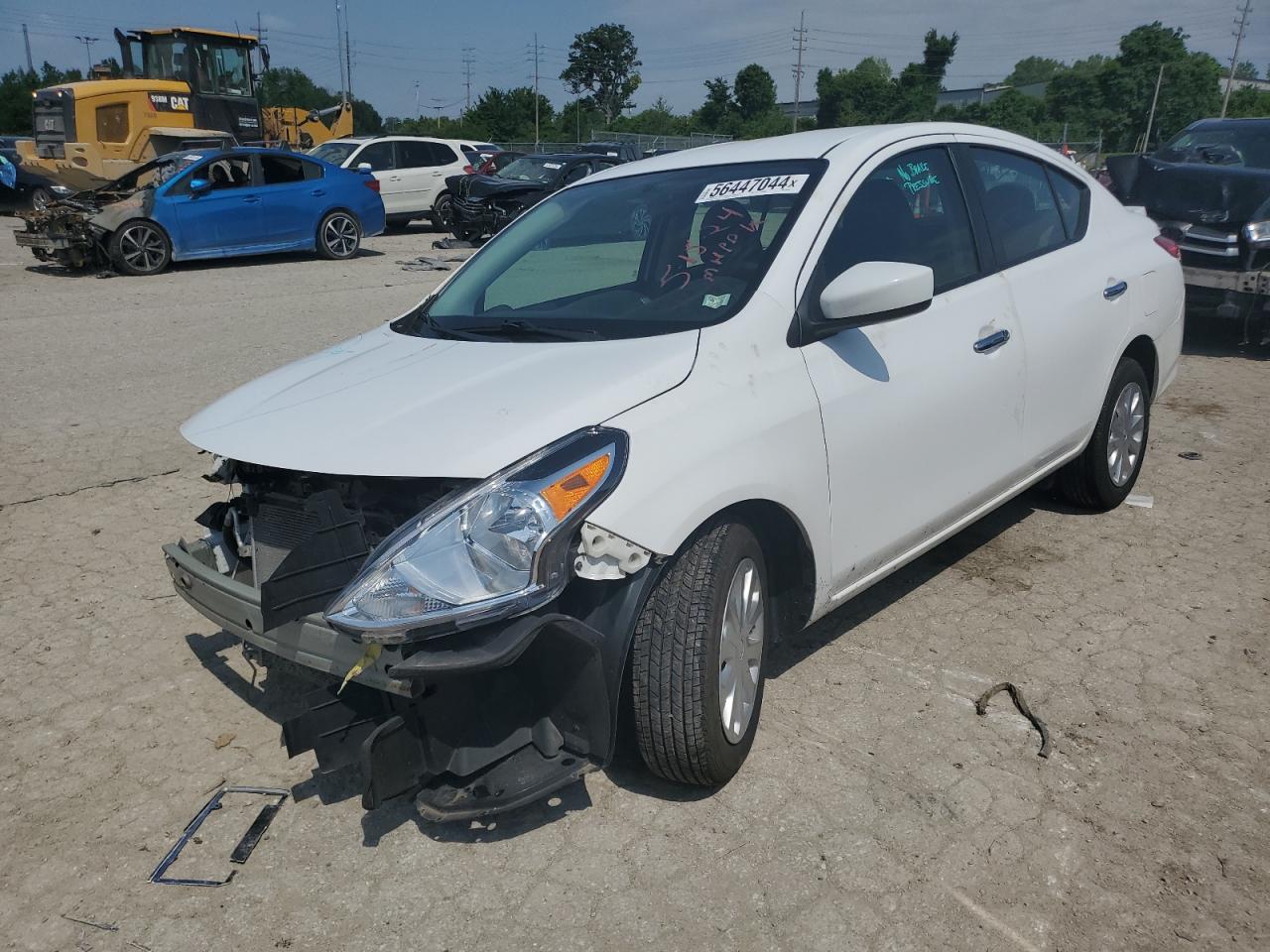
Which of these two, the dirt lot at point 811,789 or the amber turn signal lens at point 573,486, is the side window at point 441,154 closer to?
the dirt lot at point 811,789

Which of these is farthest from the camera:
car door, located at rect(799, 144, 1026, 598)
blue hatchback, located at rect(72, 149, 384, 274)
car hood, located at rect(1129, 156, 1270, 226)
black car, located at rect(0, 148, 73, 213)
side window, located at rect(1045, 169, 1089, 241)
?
black car, located at rect(0, 148, 73, 213)

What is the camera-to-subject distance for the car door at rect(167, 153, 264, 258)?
13734 millimetres

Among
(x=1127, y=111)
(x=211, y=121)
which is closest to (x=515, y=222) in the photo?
(x=211, y=121)

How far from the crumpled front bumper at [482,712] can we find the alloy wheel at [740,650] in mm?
376

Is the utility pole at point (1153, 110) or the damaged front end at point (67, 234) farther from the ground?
the utility pole at point (1153, 110)

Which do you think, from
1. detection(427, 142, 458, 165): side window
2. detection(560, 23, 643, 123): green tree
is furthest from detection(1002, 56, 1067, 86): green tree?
detection(427, 142, 458, 165): side window

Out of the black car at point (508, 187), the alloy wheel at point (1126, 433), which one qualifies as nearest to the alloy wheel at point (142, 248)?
the black car at point (508, 187)

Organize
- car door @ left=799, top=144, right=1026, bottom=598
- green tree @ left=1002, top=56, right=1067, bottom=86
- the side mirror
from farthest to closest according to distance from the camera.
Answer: green tree @ left=1002, top=56, right=1067, bottom=86 < car door @ left=799, top=144, right=1026, bottom=598 < the side mirror

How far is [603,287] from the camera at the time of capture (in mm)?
3660

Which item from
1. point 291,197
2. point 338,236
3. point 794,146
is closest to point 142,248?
point 291,197

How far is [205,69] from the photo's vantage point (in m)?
20.3

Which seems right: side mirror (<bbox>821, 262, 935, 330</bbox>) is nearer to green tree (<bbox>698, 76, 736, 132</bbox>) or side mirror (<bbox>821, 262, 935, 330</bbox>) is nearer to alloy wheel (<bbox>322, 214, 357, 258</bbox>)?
alloy wheel (<bbox>322, 214, 357, 258</bbox>)

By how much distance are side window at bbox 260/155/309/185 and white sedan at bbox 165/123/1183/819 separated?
11737 millimetres

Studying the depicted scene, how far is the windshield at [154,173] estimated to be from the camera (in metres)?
13.8
